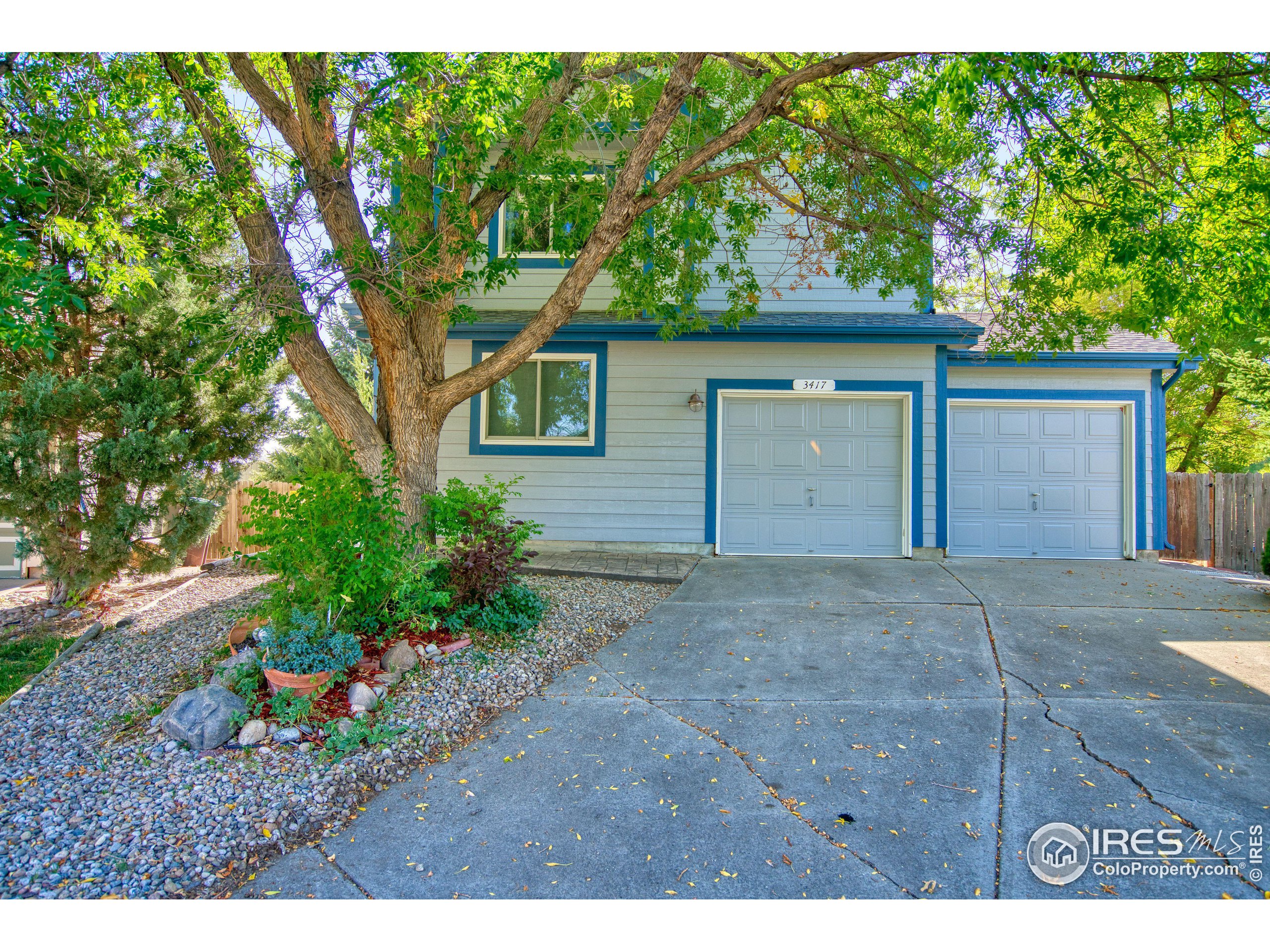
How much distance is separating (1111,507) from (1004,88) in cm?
682

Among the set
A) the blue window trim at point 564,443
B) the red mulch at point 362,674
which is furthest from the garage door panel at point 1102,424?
the red mulch at point 362,674

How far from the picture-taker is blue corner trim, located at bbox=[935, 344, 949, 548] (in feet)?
28.4

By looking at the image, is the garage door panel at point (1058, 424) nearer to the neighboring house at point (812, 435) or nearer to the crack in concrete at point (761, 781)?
the neighboring house at point (812, 435)

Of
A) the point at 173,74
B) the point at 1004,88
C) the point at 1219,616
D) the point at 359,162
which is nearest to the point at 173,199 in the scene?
the point at 173,74

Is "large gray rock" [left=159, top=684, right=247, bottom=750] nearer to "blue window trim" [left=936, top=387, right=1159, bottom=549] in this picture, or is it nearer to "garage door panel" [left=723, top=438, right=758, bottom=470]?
"garage door panel" [left=723, top=438, right=758, bottom=470]

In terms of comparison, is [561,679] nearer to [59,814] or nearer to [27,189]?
[59,814]

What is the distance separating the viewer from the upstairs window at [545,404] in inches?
358

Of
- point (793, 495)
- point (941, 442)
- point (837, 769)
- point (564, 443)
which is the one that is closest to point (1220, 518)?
point (941, 442)

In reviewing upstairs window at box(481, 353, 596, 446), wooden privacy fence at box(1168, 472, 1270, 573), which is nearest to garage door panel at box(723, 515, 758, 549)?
upstairs window at box(481, 353, 596, 446)

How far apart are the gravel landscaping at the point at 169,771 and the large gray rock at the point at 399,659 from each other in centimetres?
8

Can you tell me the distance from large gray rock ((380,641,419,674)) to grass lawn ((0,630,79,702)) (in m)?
2.60

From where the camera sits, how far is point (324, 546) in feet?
13.5

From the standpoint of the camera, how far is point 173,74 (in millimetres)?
4988

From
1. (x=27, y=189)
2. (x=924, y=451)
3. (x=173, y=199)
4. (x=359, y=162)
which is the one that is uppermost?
(x=359, y=162)
